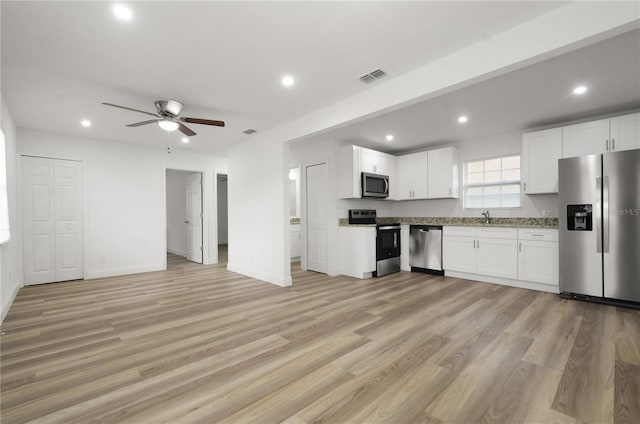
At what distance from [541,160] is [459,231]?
1.60 m

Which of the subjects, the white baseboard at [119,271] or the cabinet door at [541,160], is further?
the white baseboard at [119,271]

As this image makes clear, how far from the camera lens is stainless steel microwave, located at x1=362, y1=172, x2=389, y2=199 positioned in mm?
5323

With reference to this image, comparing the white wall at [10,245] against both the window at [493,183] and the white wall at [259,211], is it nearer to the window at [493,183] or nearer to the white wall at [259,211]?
the white wall at [259,211]

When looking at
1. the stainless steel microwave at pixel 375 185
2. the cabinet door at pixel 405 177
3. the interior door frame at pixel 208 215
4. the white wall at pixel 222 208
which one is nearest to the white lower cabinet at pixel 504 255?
the cabinet door at pixel 405 177

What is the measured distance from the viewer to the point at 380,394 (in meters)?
1.84

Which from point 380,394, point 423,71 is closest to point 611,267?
point 423,71

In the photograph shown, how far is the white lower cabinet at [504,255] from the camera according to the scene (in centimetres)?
420

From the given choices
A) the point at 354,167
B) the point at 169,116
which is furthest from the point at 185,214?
the point at 354,167

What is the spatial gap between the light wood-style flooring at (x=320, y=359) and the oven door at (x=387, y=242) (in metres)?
1.37

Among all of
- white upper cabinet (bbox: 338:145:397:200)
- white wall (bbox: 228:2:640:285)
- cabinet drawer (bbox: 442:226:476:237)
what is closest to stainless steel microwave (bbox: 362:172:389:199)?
white upper cabinet (bbox: 338:145:397:200)

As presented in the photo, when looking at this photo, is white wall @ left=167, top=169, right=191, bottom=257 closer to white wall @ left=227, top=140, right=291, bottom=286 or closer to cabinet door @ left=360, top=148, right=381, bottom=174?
white wall @ left=227, top=140, right=291, bottom=286

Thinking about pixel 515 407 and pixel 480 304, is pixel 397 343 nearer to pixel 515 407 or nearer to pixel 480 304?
pixel 515 407

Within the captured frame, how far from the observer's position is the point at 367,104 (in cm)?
330

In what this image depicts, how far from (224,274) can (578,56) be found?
18.6 ft
